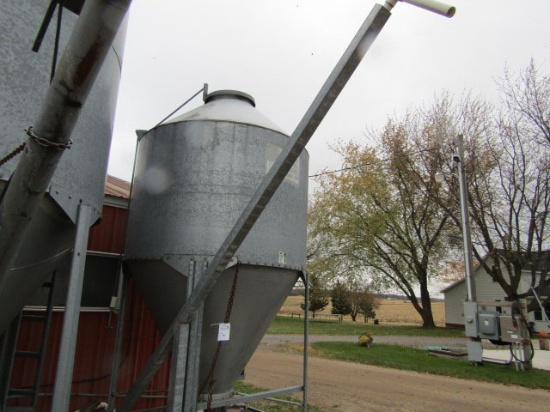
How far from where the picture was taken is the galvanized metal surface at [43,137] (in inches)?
67.8

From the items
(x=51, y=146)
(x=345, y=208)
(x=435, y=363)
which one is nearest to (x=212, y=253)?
(x=51, y=146)

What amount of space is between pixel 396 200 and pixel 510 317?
1530 cm

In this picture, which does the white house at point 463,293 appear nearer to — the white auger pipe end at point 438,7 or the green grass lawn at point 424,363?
the green grass lawn at point 424,363

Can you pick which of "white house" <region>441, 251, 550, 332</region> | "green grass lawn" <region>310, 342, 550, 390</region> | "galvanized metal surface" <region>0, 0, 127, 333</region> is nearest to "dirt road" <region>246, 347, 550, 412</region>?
"green grass lawn" <region>310, 342, 550, 390</region>

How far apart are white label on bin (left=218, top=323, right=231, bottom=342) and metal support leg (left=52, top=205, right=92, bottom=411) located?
151 centimetres

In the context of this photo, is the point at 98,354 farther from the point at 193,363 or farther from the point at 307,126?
the point at 307,126

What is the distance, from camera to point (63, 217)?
10.6 feet

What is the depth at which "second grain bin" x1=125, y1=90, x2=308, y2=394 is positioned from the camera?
14.9 ft

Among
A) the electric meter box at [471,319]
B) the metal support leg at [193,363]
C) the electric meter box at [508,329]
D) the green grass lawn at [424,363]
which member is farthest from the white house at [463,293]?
the metal support leg at [193,363]

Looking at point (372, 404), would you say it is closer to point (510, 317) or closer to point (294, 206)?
point (294, 206)

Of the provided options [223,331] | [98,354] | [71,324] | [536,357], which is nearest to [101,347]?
[98,354]

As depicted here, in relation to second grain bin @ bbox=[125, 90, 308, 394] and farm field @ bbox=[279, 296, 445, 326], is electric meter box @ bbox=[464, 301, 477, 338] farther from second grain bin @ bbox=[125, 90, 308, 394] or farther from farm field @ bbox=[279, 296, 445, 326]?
farm field @ bbox=[279, 296, 445, 326]

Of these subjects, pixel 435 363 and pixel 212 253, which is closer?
pixel 212 253

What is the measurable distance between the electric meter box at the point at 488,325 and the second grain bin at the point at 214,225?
897cm
